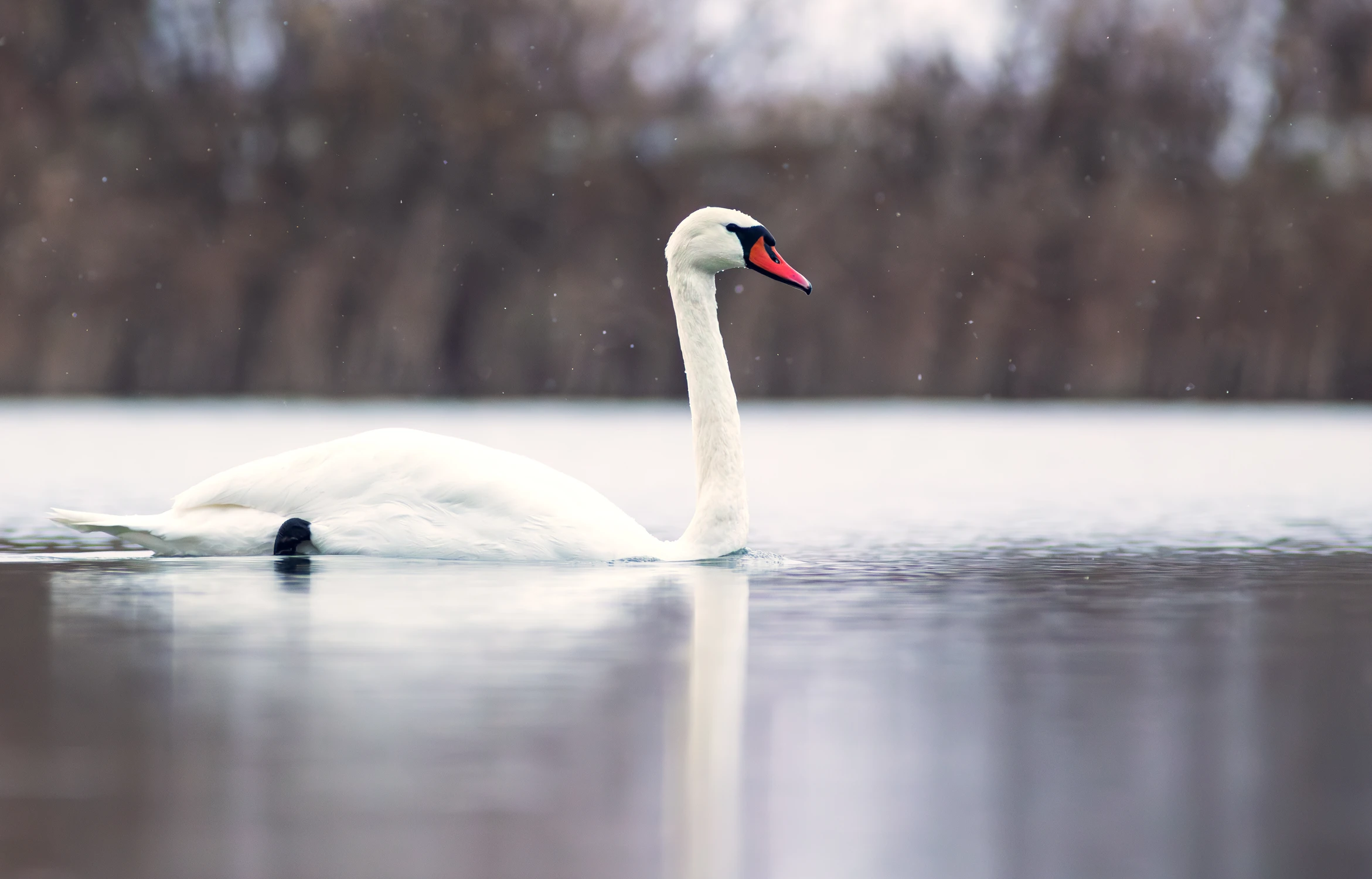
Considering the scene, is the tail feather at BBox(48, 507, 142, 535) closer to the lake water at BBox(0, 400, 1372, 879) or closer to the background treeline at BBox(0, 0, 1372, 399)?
the lake water at BBox(0, 400, 1372, 879)

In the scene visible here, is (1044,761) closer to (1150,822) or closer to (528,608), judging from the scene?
(1150,822)

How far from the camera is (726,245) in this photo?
904 centimetres

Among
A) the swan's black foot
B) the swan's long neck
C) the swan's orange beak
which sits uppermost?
the swan's orange beak

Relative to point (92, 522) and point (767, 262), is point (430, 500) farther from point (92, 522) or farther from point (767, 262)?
point (767, 262)

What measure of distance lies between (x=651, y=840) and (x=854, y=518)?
317 inches

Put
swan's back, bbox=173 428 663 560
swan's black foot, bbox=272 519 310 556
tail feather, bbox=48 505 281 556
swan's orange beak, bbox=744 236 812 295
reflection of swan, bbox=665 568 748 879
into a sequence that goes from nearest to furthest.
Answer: reflection of swan, bbox=665 568 748 879
swan's back, bbox=173 428 663 560
swan's black foot, bbox=272 519 310 556
tail feather, bbox=48 505 281 556
swan's orange beak, bbox=744 236 812 295

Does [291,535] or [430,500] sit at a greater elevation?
[430,500]

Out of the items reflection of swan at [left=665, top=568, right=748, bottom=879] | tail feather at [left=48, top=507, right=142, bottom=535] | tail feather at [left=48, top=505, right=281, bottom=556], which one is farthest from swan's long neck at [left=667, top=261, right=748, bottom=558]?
tail feather at [left=48, top=507, right=142, bottom=535]

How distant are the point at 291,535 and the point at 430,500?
25.0 inches

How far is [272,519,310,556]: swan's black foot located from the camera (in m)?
8.38

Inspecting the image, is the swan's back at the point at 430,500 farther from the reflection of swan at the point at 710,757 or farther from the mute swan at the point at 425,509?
the reflection of swan at the point at 710,757

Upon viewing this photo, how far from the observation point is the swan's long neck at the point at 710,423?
8539mm

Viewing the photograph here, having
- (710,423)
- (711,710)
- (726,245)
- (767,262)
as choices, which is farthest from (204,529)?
(711,710)

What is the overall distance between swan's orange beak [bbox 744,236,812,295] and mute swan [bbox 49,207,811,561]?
0.02 meters
